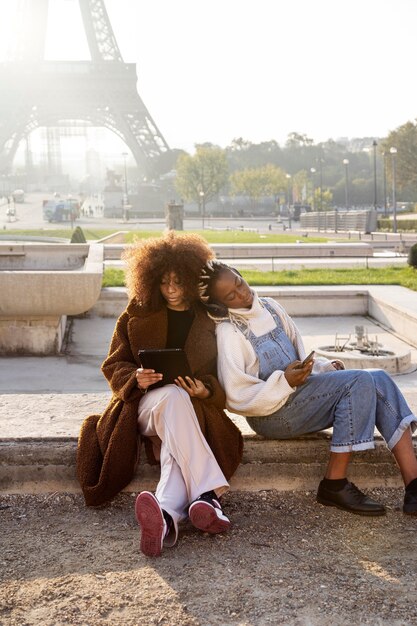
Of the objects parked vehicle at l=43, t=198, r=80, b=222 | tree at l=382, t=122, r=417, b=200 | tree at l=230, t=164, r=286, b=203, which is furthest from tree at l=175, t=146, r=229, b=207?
tree at l=382, t=122, r=417, b=200

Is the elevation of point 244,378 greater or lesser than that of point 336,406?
greater

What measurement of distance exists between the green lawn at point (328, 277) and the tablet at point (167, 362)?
29.6 feet

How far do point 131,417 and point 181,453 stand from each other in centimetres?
26

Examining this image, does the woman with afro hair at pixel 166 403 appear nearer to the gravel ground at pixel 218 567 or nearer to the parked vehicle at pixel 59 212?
the gravel ground at pixel 218 567

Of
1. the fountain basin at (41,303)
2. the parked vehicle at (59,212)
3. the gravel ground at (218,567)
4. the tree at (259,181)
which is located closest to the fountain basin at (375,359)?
the fountain basin at (41,303)

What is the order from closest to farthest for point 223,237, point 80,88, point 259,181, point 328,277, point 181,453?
1. point 181,453
2. point 328,277
3. point 223,237
4. point 80,88
5. point 259,181

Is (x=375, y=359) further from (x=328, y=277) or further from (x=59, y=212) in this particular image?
(x=59, y=212)

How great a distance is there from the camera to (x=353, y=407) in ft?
10.8

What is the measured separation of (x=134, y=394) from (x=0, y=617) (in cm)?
103

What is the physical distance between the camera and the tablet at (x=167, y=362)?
322cm

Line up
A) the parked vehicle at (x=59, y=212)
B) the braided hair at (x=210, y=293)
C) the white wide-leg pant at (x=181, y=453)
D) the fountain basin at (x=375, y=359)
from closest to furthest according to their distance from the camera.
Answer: the white wide-leg pant at (x=181, y=453)
the braided hair at (x=210, y=293)
the fountain basin at (x=375, y=359)
the parked vehicle at (x=59, y=212)

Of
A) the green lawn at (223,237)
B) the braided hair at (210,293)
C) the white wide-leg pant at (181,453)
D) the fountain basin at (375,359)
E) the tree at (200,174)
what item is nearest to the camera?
the white wide-leg pant at (181,453)

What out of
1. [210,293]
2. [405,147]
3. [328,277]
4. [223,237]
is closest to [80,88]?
[405,147]

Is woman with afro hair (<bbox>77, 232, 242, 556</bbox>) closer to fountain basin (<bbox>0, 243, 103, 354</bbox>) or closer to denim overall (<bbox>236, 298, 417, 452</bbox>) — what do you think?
denim overall (<bbox>236, 298, 417, 452</bbox>)
